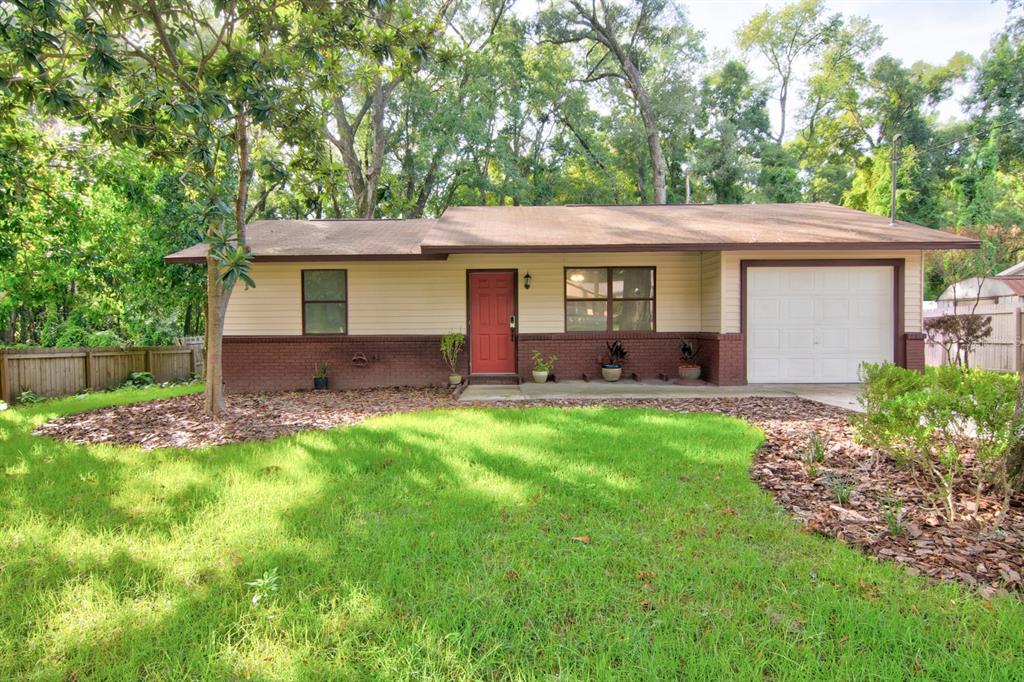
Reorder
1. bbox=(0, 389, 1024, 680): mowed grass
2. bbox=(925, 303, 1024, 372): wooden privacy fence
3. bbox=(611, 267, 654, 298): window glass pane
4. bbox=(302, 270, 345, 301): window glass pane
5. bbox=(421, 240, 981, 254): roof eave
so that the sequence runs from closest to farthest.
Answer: bbox=(0, 389, 1024, 680): mowed grass
bbox=(421, 240, 981, 254): roof eave
bbox=(611, 267, 654, 298): window glass pane
bbox=(302, 270, 345, 301): window glass pane
bbox=(925, 303, 1024, 372): wooden privacy fence

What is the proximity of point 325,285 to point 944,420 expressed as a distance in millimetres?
10264

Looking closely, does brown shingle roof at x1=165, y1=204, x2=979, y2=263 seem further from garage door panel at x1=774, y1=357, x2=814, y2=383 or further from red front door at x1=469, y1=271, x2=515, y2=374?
garage door panel at x1=774, y1=357, x2=814, y2=383

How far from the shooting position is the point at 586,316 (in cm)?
1073

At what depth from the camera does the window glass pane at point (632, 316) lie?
35.2ft

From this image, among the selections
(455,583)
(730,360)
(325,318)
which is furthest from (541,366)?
(455,583)

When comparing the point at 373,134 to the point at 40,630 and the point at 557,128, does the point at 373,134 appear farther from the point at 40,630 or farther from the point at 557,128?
the point at 40,630

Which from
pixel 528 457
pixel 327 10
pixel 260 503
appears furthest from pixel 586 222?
pixel 260 503

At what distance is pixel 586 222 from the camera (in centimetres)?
1084

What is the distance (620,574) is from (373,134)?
24.1 m

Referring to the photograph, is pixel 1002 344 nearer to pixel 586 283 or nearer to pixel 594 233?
pixel 586 283

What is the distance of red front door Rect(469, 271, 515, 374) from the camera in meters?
10.8

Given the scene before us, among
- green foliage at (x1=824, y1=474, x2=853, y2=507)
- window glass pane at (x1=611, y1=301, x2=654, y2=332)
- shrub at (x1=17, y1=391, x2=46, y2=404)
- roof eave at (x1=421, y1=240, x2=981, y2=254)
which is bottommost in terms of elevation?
green foliage at (x1=824, y1=474, x2=853, y2=507)

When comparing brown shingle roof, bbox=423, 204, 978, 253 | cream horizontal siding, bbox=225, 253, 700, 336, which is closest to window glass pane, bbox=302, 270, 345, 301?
cream horizontal siding, bbox=225, 253, 700, 336

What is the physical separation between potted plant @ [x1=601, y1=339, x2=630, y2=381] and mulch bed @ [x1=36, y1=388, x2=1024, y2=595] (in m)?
1.96
